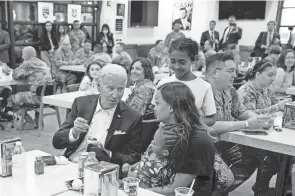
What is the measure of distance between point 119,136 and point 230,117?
1.10 meters

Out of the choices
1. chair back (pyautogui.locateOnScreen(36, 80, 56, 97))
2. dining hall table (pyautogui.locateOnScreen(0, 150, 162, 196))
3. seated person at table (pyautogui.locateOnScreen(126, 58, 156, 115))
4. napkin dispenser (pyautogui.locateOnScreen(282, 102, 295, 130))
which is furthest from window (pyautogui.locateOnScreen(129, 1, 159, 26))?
dining hall table (pyautogui.locateOnScreen(0, 150, 162, 196))

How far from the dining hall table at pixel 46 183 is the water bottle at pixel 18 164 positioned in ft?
0.09

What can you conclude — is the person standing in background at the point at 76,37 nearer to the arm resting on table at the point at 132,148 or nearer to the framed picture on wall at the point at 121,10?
the framed picture on wall at the point at 121,10

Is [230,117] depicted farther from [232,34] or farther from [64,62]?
[232,34]

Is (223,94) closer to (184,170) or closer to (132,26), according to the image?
(184,170)

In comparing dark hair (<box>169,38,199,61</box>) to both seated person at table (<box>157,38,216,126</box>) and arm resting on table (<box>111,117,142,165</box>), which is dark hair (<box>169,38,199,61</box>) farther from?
arm resting on table (<box>111,117,142,165</box>)

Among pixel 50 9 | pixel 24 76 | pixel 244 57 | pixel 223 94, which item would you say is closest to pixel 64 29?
pixel 50 9

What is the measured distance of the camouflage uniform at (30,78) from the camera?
5570 millimetres

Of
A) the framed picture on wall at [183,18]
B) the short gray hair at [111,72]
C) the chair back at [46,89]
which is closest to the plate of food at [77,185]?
the short gray hair at [111,72]

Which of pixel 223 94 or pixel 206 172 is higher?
pixel 223 94

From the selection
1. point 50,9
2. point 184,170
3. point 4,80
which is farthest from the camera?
point 50,9

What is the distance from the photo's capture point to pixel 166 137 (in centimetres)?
207

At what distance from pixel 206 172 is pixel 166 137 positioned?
283mm

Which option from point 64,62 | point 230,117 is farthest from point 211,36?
point 230,117
